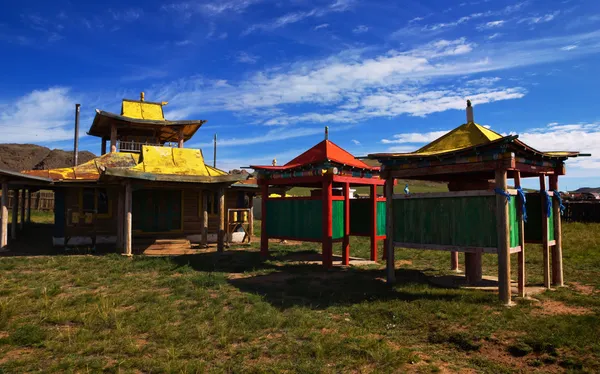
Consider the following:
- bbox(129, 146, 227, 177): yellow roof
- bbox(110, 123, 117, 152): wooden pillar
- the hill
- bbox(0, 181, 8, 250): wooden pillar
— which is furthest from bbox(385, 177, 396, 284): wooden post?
the hill

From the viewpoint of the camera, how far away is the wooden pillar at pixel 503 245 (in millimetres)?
7488

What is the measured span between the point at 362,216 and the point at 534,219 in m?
5.53

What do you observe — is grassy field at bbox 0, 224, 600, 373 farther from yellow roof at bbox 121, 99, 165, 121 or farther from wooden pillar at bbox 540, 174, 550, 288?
yellow roof at bbox 121, 99, 165, 121

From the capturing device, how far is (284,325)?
656 centimetres

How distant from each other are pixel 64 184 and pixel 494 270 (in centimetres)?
1744

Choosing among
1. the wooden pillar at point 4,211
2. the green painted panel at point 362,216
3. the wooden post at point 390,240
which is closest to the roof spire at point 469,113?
the wooden post at point 390,240

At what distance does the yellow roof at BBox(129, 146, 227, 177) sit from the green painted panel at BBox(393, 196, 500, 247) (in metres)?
8.96

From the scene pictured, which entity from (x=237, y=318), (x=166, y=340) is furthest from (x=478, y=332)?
(x=166, y=340)

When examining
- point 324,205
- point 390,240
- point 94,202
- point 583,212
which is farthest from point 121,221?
point 583,212

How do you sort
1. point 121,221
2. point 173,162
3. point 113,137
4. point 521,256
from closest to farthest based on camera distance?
point 521,256 < point 121,221 < point 173,162 < point 113,137

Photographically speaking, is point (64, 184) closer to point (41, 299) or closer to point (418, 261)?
point (41, 299)

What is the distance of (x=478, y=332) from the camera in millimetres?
5910

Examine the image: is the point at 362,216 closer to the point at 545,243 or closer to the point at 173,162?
the point at 545,243

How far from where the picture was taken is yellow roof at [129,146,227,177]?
51.0 feet
